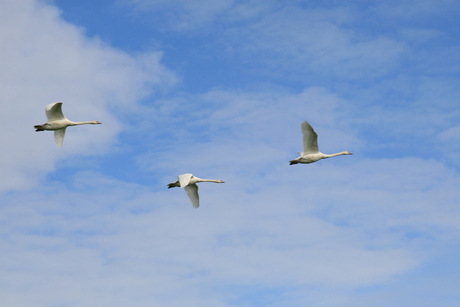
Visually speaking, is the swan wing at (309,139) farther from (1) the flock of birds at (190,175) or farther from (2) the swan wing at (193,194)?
(2) the swan wing at (193,194)

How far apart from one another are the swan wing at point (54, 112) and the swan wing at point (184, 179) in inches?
470

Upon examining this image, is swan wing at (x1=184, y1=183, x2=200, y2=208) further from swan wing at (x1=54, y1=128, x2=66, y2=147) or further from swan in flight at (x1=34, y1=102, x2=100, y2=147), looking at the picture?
swan wing at (x1=54, y1=128, x2=66, y2=147)

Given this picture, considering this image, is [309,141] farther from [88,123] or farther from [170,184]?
[88,123]

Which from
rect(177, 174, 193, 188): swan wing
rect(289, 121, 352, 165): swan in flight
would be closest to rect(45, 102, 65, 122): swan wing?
rect(177, 174, 193, 188): swan wing

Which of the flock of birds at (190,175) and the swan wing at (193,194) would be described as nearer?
the flock of birds at (190,175)

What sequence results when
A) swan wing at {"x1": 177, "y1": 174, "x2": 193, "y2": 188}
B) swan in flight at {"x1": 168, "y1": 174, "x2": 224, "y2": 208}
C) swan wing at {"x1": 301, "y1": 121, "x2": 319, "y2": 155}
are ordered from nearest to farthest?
swan wing at {"x1": 301, "y1": 121, "x2": 319, "y2": 155}
swan wing at {"x1": 177, "y1": 174, "x2": 193, "y2": 188}
swan in flight at {"x1": 168, "y1": 174, "x2": 224, "y2": 208}

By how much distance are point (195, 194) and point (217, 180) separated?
439 centimetres

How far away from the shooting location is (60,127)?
68.5 meters

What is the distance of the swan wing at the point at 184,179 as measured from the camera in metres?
63.3

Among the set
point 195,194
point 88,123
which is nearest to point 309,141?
point 195,194

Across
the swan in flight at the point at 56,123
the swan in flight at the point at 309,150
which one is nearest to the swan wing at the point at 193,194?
the swan in flight at the point at 309,150

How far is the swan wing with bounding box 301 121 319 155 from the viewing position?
200 ft

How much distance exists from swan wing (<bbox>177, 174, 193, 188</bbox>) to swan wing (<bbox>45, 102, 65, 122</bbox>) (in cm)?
1194

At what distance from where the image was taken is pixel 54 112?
6700cm
